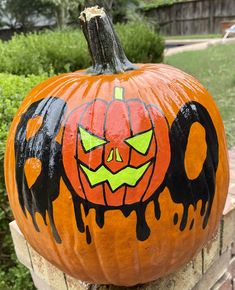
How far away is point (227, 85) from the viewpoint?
711 cm

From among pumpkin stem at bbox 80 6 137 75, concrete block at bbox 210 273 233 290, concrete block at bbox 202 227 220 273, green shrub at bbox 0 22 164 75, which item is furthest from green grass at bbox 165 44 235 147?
pumpkin stem at bbox 80 6 137 75

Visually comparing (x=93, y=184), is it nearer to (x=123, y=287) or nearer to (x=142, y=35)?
(x=123, y=287)

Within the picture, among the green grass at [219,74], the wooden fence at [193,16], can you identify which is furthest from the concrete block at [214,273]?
the wooden fence at [193,16]

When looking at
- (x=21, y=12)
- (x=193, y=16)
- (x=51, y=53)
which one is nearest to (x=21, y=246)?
(x=51, y=53)

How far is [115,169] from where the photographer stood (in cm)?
137

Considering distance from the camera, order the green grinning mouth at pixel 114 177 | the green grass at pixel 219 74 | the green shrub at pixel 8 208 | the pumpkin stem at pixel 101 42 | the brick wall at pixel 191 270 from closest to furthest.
Result: the green grinning mouth at pixel 114 177, the pumpkin stem at pixel 101 42, the brick wall at pixel 191 270, the green shrub at pixel 8 208, the green grass at pixel 219 74

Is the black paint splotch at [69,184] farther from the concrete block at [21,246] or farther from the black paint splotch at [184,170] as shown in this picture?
the concrete block at [21,246]

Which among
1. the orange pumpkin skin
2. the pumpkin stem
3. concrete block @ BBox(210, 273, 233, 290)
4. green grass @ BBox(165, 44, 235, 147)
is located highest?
the pumpkin stem

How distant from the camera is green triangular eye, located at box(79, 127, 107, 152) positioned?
1.38 metres

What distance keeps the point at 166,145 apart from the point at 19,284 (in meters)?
1.61

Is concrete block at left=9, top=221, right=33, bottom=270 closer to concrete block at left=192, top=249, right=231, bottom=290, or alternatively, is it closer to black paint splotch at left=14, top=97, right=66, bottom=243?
black paint splotch at left=14, top=97, right=66, bottom=243

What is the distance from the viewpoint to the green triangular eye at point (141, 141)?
138cm

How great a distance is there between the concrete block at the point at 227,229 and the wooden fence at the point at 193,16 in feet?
78.0

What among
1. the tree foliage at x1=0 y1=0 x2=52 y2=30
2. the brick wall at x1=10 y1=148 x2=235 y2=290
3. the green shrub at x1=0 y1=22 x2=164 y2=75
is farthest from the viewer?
the tree foliage at x1=0 y1=0 x2=52 y2=30
